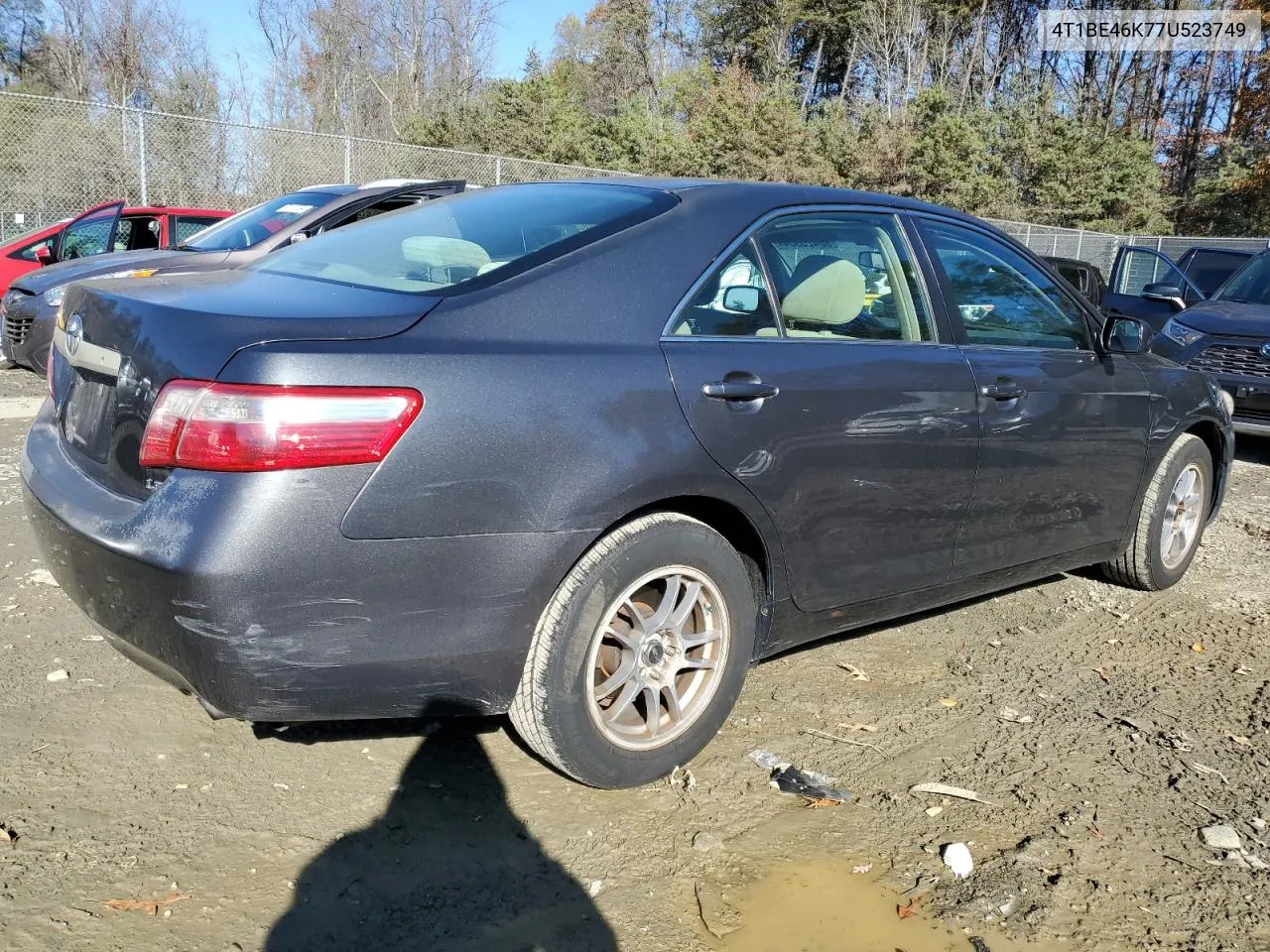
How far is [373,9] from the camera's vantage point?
35250mm

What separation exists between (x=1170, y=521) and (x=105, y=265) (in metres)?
7.09

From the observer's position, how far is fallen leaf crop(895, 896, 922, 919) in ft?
7.66

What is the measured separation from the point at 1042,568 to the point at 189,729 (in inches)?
119

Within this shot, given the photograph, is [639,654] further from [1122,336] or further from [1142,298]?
[1142,298]

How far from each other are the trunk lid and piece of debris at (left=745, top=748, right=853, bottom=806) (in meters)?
1.60

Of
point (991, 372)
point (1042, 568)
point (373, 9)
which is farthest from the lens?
point (373, 9)

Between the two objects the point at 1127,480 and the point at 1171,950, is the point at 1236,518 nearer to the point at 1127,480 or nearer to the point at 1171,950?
the point at 1127,480

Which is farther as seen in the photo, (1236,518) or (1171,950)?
(1236,518)

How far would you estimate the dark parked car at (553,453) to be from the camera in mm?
2139

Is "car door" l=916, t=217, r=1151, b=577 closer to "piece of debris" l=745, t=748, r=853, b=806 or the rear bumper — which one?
"piece of debris" l=745, t=748, r=853, b=806

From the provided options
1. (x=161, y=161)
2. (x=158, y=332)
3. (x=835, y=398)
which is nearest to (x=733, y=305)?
(x=835, y=398)

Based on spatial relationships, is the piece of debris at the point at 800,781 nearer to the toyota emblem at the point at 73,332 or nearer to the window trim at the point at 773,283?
the window trim at the point at 773,283

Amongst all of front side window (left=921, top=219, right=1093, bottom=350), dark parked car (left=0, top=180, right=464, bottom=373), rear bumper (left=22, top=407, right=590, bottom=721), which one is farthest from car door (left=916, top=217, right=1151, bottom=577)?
dark parked car (left=0, top=180, right=464, bottom=373)

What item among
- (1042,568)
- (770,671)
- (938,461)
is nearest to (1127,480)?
(1042,568)
